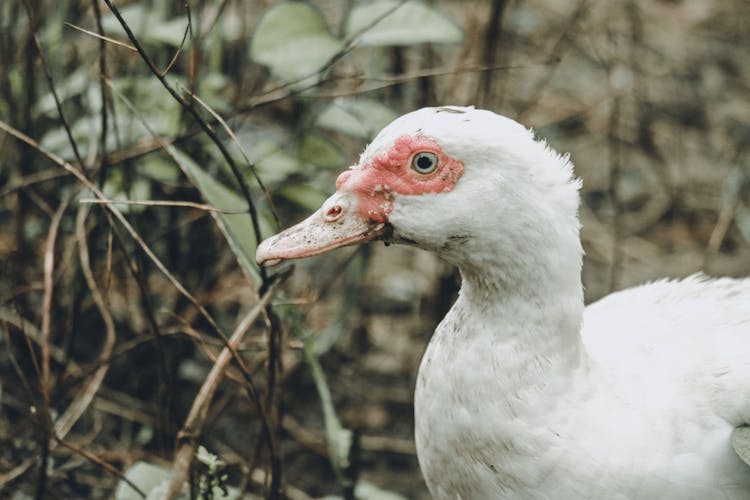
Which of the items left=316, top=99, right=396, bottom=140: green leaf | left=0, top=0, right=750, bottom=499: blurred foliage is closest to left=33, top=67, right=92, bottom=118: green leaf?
left=0, top=0, right=750, bottom=499: blurred foliage

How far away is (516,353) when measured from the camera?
5.17ft

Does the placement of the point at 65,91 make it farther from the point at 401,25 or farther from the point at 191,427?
the point at 191,427

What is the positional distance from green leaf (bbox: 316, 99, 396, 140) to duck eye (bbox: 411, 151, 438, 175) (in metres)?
0.75

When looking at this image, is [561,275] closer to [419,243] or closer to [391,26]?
[419,243]

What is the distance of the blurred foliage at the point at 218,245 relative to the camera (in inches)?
78.4

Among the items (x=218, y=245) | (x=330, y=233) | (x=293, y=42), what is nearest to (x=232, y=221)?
(x=330, y=233)

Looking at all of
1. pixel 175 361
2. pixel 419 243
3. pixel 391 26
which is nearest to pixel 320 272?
pixel 175 361

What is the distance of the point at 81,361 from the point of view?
8.89 feet

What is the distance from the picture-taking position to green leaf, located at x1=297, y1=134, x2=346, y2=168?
2340 mm

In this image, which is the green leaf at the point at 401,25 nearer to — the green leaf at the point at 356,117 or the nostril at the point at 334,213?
the green leaf at the point at 356,117

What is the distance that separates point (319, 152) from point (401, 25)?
14.2 inches

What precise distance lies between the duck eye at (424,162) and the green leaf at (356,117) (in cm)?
75

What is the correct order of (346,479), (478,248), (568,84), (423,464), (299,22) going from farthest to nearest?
(568,84)
(299,22)
(346,479)
(423,464)
(478,248)

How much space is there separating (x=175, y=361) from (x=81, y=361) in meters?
0.30
